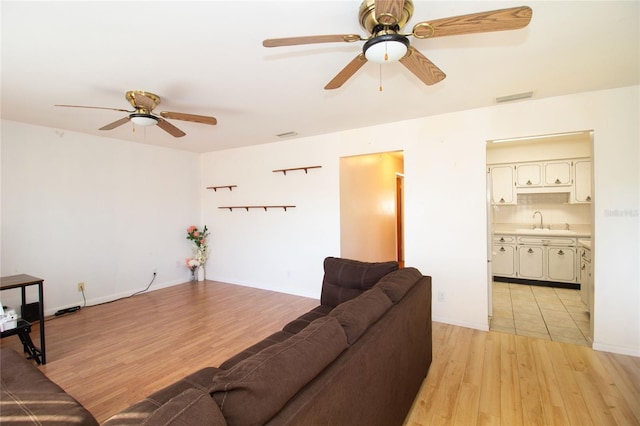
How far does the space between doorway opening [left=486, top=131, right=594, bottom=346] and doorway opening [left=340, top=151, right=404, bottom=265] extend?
1922 mm

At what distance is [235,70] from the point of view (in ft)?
7.77

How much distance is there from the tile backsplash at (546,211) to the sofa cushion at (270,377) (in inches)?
A: 222

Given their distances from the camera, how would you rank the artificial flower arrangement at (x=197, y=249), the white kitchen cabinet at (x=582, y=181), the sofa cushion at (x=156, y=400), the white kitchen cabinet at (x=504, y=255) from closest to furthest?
the sofa cushion at (x=156, y=400)
the white kitchen cabinet at (x=582, y=181)
the white kitchen cabinet at (x=504, y=255)
the artificial flower arrangement at (x=197, y=249)

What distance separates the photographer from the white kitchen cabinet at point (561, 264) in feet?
15.4

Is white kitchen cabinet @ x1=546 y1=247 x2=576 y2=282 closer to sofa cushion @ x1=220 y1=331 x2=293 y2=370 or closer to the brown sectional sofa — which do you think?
the brown sectional sofa

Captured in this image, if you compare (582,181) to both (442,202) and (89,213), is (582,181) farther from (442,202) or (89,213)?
(89,213)

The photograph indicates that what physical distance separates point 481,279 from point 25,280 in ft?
15.5

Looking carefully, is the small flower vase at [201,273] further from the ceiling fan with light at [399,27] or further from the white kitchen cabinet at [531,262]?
the white kitchen cabinet at [531,262]

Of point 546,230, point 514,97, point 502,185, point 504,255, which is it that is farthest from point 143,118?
point 546,230

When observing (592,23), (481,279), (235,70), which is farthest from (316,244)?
(592,23)

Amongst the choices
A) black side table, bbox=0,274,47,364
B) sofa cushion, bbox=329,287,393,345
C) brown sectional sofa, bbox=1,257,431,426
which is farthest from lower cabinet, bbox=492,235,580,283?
black side table, bbox=0,274,47,364

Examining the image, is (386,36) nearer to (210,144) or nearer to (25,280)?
(25,280)

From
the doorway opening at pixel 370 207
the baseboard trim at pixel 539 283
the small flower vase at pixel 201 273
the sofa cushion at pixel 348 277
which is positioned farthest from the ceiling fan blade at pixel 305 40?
the baseboard trim at pixel 539 283

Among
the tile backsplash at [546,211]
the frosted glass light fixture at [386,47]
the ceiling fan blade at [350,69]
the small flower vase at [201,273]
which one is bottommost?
the small flower vase at [201,273]
